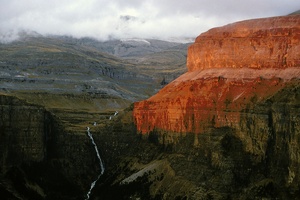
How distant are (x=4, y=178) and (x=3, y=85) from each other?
89.8 meters

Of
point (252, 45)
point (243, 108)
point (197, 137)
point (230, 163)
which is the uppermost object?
point (252, 45)

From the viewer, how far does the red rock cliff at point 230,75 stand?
4134 inches

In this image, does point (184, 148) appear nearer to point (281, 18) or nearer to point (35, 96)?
point (281, 18)

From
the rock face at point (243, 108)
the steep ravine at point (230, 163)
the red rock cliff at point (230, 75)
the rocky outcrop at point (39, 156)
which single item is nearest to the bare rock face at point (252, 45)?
the red rock cliff at point (230, 75)

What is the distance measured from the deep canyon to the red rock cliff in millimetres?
178

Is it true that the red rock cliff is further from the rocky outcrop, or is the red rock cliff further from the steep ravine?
the rocky outcrop

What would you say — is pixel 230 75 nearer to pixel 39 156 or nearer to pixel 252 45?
pixel 252 45

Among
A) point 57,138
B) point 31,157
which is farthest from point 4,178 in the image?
point 57,138

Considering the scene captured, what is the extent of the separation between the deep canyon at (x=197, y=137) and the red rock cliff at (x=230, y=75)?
7.0 inches

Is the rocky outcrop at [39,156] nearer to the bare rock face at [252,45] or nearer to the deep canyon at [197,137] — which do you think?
the deep canyon at [197,137]

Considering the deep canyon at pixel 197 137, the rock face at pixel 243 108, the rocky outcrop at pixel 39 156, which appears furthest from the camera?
the rocky outcrop at pixel 39 156

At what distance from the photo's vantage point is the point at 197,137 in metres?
111

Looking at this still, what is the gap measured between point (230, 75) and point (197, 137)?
11394 millimetres

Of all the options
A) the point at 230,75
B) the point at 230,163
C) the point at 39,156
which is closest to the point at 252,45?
the point at 230,75
